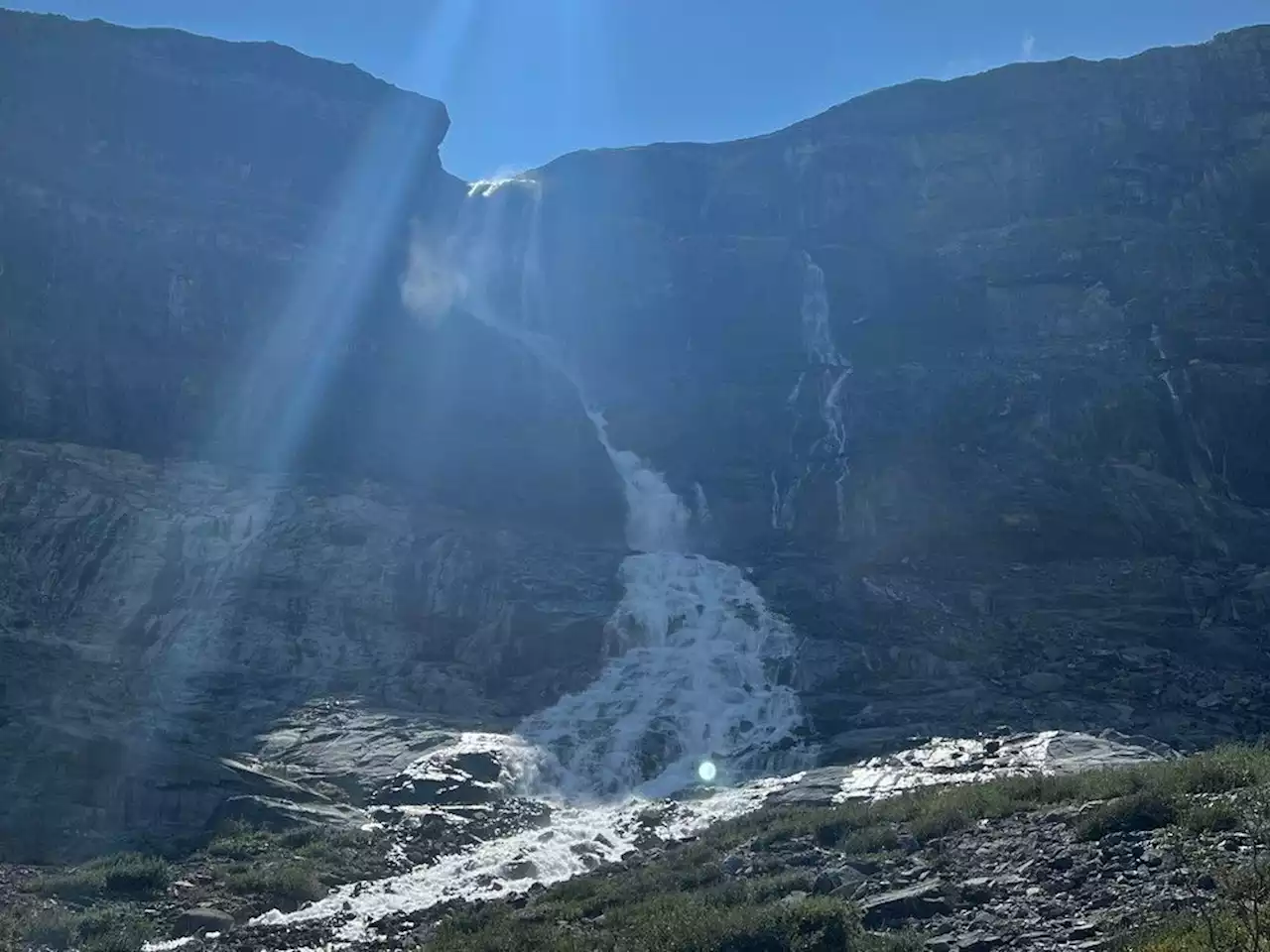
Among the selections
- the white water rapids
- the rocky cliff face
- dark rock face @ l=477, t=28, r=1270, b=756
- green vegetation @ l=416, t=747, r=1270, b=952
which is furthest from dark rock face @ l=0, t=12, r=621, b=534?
green vegetation @ l=416, t=747, r=1270, b=952

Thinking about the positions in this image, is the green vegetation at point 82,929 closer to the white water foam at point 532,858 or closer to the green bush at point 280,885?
the white water foam at point 532,858

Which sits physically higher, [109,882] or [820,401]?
[820,401]

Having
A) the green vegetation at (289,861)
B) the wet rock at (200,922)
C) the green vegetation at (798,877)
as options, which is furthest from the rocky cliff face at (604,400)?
the green vegetation at (798,877)

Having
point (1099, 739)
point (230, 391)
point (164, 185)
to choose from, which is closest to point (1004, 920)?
point (1099, 739)

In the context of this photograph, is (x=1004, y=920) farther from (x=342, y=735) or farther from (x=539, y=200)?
(x=539, y=200)

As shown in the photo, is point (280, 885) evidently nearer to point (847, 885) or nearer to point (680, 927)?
point (680, 927)

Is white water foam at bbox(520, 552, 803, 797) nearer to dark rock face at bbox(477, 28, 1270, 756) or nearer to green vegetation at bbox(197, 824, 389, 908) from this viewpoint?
dark rock face at bbox(477, 28, 1270, 756)

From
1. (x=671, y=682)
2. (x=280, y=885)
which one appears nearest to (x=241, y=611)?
(x=671, y=682)
